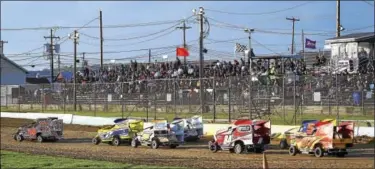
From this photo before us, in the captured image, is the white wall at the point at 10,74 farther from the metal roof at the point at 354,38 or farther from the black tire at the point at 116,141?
the black tire at the point at 116,141

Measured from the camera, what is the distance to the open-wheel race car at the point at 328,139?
21.7 meters

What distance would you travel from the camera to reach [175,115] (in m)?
41.5

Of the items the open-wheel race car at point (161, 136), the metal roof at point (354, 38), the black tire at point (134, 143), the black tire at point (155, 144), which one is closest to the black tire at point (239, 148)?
the open-wheel race car at point (161, 136)

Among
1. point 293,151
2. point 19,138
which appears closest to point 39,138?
point 19,138

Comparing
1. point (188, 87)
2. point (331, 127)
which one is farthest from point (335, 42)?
point (331, 127)

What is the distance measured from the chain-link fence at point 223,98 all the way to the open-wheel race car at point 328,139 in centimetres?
903

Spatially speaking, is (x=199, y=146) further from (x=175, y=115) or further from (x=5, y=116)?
(x=5, y=116)

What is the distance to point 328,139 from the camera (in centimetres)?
2172

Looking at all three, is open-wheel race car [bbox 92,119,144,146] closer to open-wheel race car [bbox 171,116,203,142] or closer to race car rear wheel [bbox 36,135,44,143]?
open-wheel race car [bbox 171,116,203,142]

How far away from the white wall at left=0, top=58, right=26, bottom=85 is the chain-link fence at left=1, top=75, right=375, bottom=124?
44.0m

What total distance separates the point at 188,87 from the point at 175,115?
239 centimetres

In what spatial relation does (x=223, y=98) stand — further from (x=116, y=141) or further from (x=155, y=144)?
(x=155, y=144)

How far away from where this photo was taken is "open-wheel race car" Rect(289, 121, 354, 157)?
2172 cm

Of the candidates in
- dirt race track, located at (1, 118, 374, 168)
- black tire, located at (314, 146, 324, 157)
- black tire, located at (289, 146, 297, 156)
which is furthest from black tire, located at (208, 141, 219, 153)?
black tire, located at (314, 146, 324, 157)
